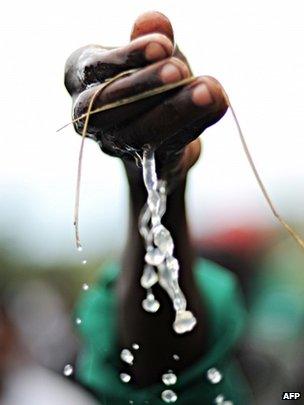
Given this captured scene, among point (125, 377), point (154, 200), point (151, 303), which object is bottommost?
point (125, 377)

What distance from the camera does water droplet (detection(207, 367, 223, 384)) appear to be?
1.61 m

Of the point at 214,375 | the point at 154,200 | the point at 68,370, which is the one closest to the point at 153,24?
the point at 154,200

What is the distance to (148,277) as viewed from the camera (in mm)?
1426

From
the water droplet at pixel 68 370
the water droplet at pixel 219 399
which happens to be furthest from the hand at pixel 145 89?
the water droplet at pixel 68 370

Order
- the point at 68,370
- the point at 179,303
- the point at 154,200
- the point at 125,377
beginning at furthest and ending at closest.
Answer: the point at 68,370 → the point at 125,377 → the point at 179,303 → the point at 154,200

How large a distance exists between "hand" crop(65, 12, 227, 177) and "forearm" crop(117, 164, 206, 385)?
0.25 metres

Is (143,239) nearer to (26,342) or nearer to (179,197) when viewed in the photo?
(179,197)

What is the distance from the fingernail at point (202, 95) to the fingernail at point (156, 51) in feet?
0.20

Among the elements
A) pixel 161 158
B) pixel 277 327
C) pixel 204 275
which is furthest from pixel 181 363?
pixel 161 158

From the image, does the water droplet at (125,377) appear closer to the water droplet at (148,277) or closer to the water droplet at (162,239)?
the water droplet at (148,277)

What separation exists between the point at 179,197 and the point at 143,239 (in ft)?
0.40

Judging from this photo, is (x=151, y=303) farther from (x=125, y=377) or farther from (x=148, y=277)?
(x=125, y=377)

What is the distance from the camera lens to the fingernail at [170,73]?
0.97 m

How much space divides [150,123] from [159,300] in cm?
50
